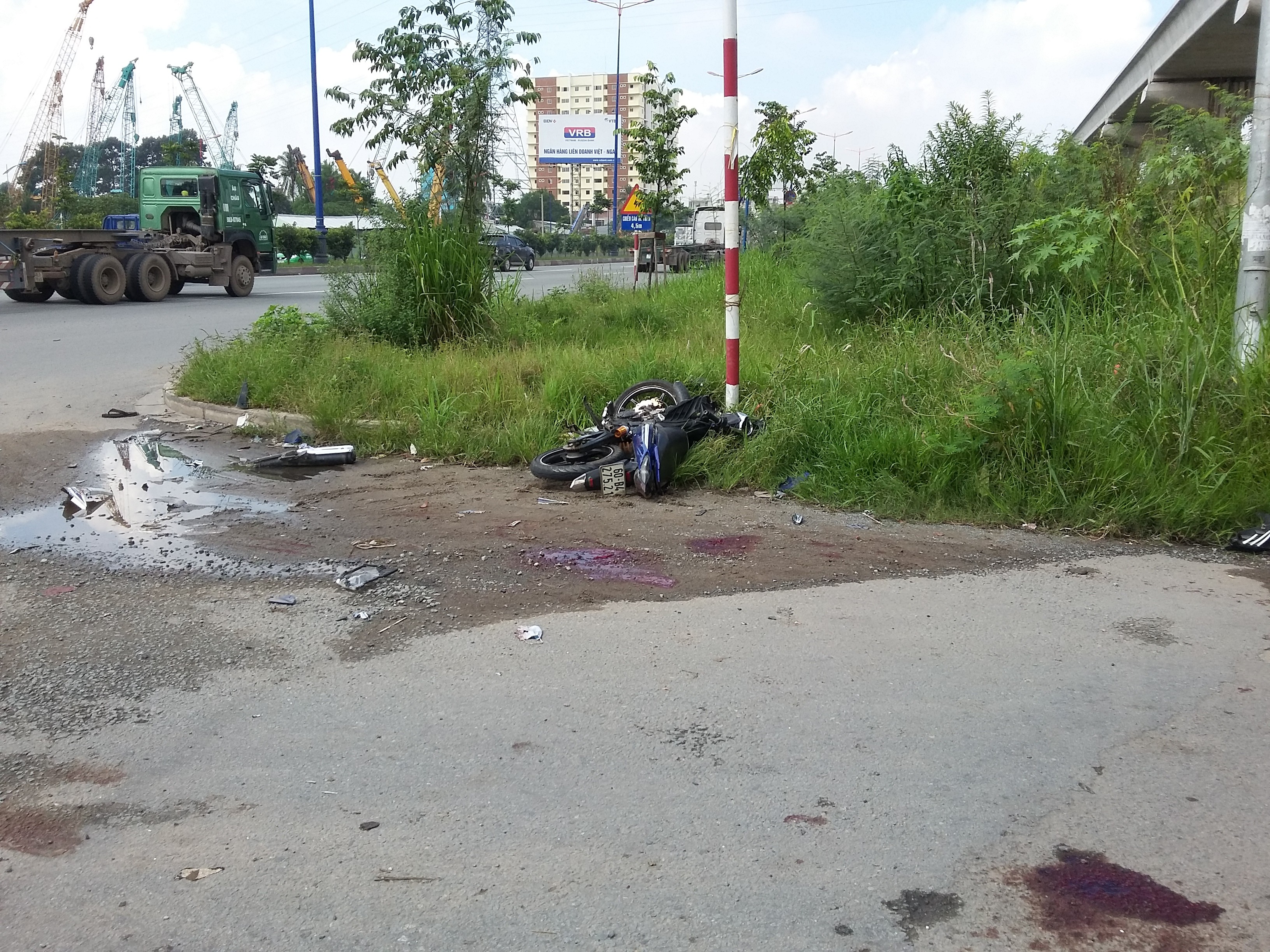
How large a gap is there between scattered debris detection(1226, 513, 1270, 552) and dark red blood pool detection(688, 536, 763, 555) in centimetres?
250

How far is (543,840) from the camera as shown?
304 cm

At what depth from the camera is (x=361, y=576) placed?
530 centimetres

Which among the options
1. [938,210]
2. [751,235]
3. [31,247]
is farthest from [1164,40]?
[31,247]

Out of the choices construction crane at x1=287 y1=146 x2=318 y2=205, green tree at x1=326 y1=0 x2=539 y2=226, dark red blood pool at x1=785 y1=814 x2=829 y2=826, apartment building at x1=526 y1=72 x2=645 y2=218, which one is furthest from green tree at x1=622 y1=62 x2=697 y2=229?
apartment building at x1=526 y1=72 x2=645 y2=218

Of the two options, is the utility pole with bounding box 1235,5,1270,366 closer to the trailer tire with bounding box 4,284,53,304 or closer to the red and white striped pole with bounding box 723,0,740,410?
the red and white striped pole with bounding box 723,0,740,410

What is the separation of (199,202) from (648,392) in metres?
18.4

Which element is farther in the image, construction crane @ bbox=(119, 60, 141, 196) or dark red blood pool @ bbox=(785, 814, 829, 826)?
construction crane @ bbox=(119, 60, 141, 196)

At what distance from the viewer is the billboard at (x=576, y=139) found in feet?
214

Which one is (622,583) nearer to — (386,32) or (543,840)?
(543,840)

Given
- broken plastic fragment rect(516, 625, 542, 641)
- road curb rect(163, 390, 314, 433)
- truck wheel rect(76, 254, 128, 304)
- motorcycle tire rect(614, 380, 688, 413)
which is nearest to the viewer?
broken plastic fragment rect(516, 625, 542, 641)

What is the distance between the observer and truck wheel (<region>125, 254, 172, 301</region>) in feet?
70.6

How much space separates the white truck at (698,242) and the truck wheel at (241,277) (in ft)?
30.3

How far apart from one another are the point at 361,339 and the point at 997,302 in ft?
20.3

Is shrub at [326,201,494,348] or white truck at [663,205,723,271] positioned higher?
white truck at [663,205,723,271]
